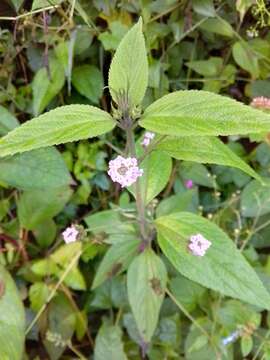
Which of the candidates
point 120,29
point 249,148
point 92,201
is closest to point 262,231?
point 249,148

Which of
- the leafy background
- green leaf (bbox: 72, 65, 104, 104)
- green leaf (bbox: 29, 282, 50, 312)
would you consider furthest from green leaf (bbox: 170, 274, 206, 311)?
green leaf (bbox: 72, 65, 104, 104)

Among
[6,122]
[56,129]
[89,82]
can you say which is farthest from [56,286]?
[56,129]

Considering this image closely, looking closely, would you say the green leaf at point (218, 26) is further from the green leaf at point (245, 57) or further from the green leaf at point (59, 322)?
the green leaf at point (59, 322)

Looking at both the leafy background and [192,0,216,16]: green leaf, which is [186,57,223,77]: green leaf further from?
[192,0,216,16]: green leaf

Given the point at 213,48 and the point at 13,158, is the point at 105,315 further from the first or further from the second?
the point at 213,48

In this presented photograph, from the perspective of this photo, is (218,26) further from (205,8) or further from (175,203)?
(175,203)
